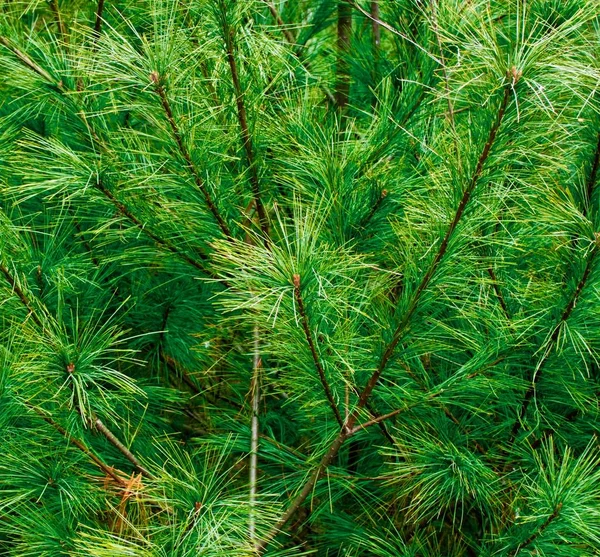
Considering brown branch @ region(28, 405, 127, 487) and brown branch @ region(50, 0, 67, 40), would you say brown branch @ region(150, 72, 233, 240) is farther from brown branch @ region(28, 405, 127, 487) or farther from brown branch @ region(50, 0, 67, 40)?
brown branch @ region(50, 0, 67, 40)

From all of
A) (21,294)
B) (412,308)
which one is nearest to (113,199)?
(21,294)

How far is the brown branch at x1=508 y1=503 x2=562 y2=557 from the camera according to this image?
0.99 meters

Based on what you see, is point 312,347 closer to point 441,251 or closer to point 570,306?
point 441,251

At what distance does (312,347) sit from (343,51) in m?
0.78

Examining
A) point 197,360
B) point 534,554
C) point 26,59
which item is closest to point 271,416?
point 197,360

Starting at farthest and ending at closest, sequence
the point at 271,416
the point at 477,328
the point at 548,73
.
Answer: the point at 271,416 → the point at 477,328 → the point at 548,73

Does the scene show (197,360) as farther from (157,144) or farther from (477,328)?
(477,328)

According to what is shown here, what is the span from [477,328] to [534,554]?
0.29m

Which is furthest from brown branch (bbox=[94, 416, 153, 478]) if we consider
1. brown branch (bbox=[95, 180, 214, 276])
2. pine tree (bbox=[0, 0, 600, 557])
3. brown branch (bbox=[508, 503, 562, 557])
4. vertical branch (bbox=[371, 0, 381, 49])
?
vertical branch (bbox=[371, 0, 381, 49])

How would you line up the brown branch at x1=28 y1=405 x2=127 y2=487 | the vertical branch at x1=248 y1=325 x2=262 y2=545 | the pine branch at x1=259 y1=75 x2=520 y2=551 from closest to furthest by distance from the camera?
the pine branch at x1=259 y1=75 x2=520 y2=551 < the brown branch at x1=28 y1=405 x2=127 y2=487 < the vertical branch at x1=248 y1=325 x2=262 y2=545

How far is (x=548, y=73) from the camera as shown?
849 mm

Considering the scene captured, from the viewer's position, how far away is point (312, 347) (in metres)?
0.98

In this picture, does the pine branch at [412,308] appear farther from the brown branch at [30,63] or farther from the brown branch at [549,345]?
the brown branch at [30,63]

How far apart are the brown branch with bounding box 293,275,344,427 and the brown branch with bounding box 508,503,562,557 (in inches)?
10.3
